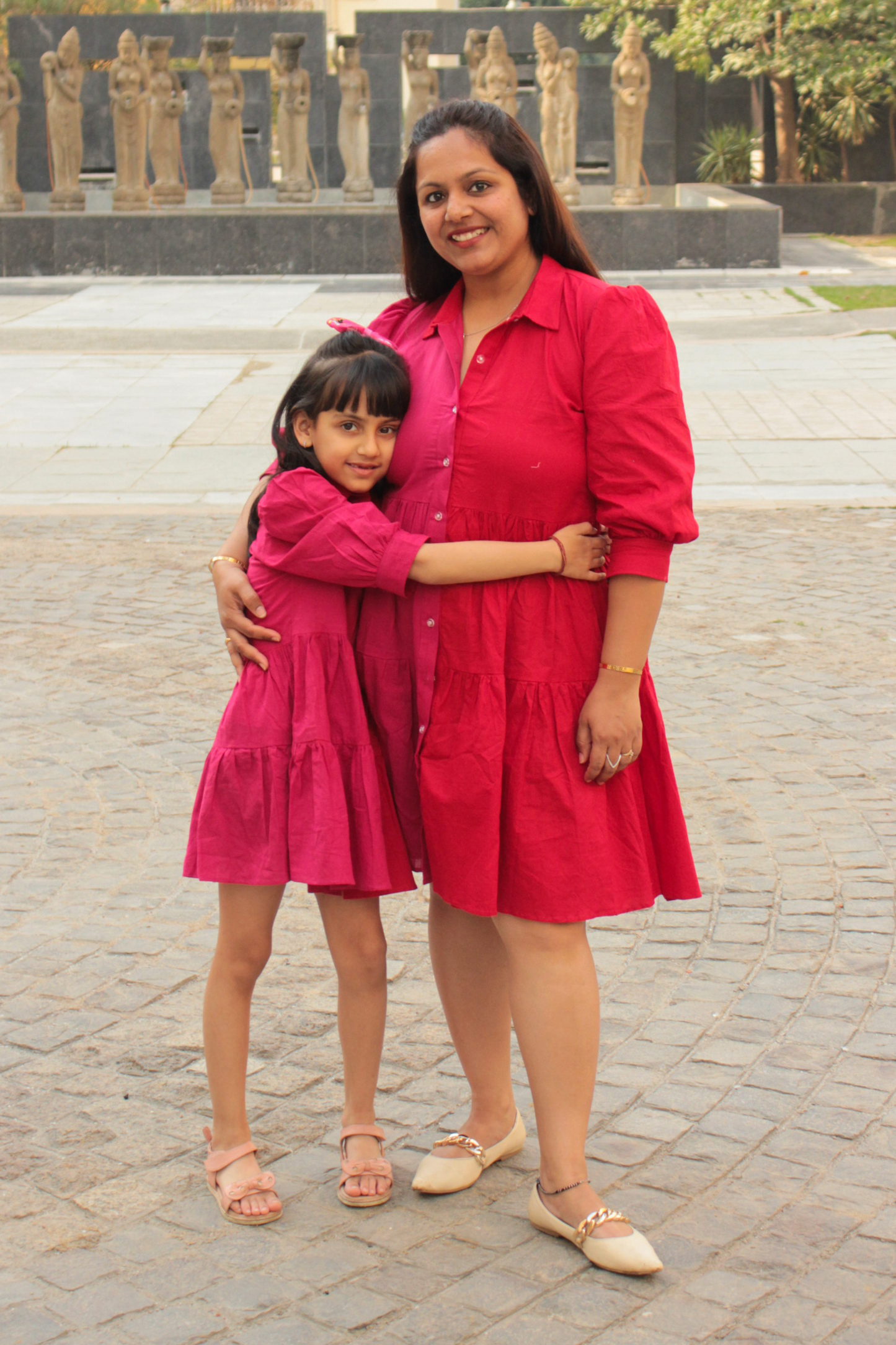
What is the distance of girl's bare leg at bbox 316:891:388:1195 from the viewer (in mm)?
A: 2842

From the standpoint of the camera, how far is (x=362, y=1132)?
116 inches

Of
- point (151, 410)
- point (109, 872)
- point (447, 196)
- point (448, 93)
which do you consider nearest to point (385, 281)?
point (151, 410)

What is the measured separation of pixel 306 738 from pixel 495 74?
Result: 2550 centimetres

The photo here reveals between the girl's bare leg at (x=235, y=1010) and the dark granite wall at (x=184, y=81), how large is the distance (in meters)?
33.9

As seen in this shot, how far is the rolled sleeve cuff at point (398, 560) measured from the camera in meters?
2.66

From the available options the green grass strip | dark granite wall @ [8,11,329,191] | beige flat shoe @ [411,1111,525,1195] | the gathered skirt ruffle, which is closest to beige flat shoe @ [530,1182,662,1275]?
beige flat shoe @ [411,1111,525,1195]

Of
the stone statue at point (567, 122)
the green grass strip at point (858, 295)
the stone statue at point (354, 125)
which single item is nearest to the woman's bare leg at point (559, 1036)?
the green grass strip at point (858, 295)

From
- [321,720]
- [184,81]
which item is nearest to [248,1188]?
[321,720]

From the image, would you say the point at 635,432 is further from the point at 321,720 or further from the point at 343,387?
the point at 321,720

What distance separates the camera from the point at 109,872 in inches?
177

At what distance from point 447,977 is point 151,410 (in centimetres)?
1020

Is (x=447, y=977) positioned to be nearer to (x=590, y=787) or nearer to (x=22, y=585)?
(x=590, y=787)

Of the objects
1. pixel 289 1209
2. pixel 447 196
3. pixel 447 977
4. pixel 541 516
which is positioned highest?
pixel 447 196

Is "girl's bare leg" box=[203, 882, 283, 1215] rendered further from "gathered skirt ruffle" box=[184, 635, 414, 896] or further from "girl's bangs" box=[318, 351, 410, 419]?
"girl's bangs" box=[318, 351, 410, 419]
